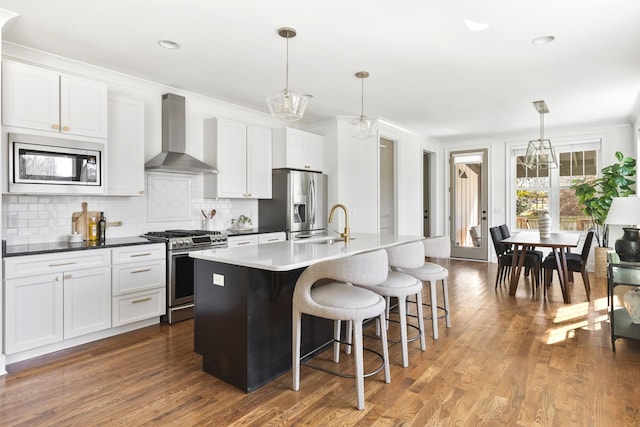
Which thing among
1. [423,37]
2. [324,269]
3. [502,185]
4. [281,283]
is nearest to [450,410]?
[324,269]

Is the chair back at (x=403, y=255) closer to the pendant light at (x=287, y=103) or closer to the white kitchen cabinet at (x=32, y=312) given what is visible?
the pendant light at (x=287, y=103)

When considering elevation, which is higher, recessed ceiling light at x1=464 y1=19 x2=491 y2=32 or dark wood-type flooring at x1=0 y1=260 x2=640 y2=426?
recessed ceiling light at x1=464 y1=19 x2=491 y2=32

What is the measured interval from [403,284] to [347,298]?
2.11 feet

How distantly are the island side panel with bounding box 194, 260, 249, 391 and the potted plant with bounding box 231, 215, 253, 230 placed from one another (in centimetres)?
242

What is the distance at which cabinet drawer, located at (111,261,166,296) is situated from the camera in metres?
3.50

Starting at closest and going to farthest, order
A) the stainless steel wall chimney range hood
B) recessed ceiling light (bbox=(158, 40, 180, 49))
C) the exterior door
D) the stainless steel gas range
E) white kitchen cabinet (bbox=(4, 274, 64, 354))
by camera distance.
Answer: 1. white kitchen cabinet (bbox=(4, 274, 64, 354))
2. recessed ceiling light (bbox=(158, 40, 180, 49))
3. the stainless steel gas range
4. the stainless steel wall chimney range hood
5. the exterior door

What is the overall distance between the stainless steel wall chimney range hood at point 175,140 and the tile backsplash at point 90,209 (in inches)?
13.9

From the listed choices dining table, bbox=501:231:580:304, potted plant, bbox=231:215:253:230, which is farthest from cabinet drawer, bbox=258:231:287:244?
dining table, bbox=501:231:580:304

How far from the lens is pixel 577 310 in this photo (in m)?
4.35

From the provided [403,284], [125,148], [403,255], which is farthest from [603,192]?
[125,148]

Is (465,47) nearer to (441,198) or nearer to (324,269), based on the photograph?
(324,269)

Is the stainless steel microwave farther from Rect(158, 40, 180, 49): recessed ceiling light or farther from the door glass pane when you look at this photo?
the door glass pane

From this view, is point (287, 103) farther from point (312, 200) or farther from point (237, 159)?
point (312, 200)

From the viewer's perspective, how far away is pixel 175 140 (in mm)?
4402
